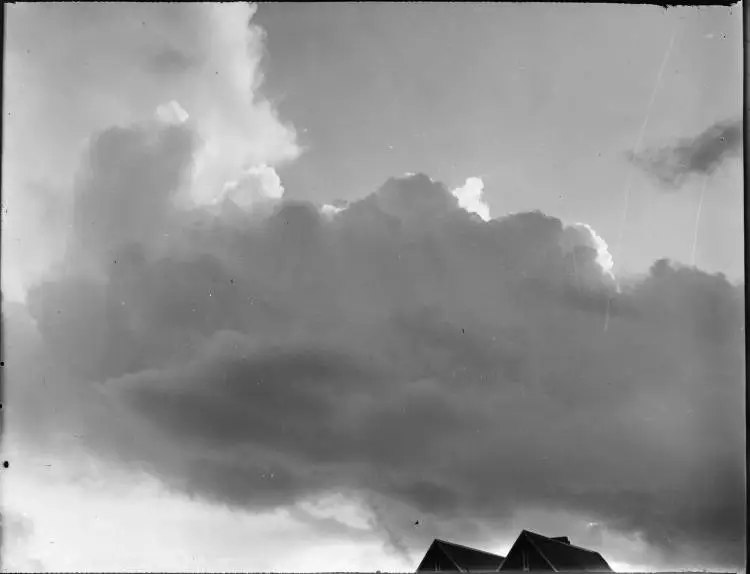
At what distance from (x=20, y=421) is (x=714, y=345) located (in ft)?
7.87

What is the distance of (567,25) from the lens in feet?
8.13

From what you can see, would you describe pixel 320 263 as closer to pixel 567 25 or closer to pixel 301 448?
pixel 301 448

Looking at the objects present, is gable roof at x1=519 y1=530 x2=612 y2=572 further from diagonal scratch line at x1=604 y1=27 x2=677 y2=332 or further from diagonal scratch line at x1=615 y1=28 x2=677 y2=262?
diagonal scratch line at x1=615 y1=28 x2=677 y2=262

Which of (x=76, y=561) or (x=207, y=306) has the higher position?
(x=207, y=306)

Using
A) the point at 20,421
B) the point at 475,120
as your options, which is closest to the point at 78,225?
the point at 20,421

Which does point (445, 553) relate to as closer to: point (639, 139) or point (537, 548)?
point (537, 548)

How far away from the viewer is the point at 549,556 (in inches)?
90.0

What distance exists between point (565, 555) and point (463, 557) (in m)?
0.34

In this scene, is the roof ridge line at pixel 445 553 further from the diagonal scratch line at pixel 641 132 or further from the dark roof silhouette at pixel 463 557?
the diagonal scratch line at pixel 641 132

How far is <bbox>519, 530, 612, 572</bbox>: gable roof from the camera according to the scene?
2.27 meters

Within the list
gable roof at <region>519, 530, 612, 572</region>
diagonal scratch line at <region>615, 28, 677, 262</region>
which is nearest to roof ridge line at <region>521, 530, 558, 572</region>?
gable roof at <region>519, 530, 612, 572</region>

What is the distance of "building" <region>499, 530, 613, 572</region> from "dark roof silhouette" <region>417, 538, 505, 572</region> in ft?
0.13

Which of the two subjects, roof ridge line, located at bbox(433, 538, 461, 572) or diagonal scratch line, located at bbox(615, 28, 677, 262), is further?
diagonal scratch line, located at bbox(615, 28, 677, 262)

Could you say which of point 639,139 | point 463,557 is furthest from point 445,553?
point 639,139
